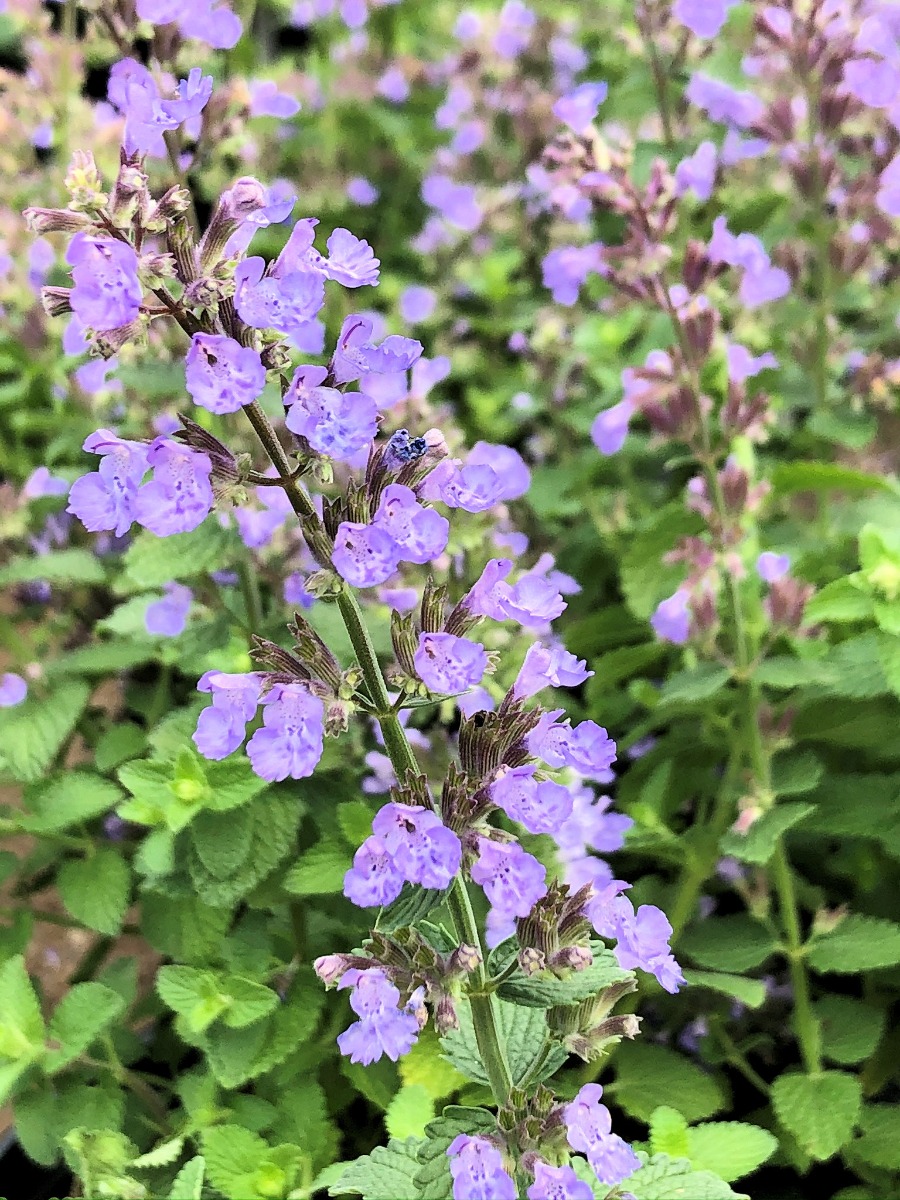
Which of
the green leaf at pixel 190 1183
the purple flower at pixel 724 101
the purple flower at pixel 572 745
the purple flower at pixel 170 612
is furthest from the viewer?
the purple flower at pixel 724 101

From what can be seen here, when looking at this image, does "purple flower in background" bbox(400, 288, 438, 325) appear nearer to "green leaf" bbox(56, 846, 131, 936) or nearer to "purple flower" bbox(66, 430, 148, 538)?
"green leaf" bbox(56, 846, 131, 936)

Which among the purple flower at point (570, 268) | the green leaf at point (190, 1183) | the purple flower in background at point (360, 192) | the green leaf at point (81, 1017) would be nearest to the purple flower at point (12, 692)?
the green leaf at point (81, 1017)

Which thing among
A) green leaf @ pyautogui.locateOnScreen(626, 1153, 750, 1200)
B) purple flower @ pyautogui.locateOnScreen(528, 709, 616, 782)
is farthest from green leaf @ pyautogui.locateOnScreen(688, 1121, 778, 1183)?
purple flower @ pyautogui.locateOnScreen(528, 709, 616, 782)

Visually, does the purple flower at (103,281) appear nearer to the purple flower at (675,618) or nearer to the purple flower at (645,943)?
the purple flower at (645,943)

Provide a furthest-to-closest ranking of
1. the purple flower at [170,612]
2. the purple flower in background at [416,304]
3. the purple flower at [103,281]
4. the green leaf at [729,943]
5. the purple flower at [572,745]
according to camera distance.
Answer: the purple flower in background at [416,304], the purple flower at [170,612], the green leaf at [729,943], the purple flower at [572,745], the purple flower at [103,281]

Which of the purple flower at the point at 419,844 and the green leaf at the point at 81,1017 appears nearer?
the purple flower at the point at 419,844

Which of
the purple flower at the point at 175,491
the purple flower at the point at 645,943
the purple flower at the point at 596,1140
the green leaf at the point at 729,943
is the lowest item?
the green leaf at the point at 729,943

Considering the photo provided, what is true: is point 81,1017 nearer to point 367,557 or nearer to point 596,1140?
point 596,1140

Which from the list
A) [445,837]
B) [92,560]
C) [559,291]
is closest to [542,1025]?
[445,837]
